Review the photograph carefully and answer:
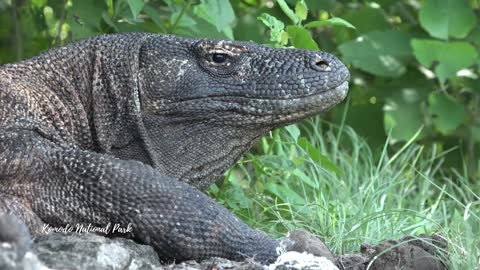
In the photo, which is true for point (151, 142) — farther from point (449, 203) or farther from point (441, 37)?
point (441, 37)

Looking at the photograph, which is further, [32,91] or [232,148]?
[232,148]

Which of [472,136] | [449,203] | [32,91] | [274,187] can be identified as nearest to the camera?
[32,91]

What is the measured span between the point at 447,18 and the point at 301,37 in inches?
89.7

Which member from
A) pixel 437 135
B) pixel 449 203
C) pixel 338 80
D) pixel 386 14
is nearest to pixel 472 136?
pixel 437 135

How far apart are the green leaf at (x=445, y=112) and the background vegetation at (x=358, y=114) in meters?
0.01

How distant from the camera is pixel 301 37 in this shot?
249 inches

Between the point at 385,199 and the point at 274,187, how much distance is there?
2.55 feet

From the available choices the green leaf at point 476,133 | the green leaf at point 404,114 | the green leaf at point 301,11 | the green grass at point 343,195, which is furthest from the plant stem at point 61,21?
the green leaf at point 476,133

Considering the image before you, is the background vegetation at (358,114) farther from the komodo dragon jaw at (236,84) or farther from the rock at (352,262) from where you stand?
the komodo dragon jaw at (236,84)

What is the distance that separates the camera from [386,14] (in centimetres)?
926

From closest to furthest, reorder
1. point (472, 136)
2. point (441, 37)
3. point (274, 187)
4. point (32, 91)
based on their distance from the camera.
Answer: point (32, 91), point (274, 187), point (441, 37), point (472, 136)

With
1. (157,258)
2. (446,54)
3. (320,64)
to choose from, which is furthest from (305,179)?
(157,258)

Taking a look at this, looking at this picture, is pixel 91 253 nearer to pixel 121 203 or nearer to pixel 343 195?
pixel 121 203

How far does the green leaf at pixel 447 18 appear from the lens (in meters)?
8.12
